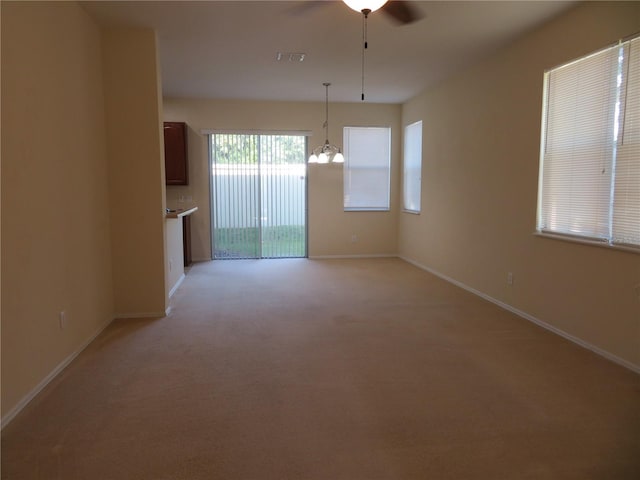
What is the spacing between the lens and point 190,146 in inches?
273

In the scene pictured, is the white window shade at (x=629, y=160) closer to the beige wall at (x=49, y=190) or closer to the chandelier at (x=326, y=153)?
the chandelier at (x=326, y=153)

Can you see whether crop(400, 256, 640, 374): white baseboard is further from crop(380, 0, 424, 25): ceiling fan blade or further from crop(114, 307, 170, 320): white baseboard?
crop(114, 307, 170, 320): white baseboard

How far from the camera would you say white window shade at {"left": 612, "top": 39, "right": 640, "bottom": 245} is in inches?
113

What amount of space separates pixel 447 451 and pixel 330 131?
592 cm

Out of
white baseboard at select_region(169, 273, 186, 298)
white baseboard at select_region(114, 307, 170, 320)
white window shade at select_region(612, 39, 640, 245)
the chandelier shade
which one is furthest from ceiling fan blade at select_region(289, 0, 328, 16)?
white baseboard at select_region(169, 273, 186, 298)

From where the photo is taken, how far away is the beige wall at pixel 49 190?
2283mm

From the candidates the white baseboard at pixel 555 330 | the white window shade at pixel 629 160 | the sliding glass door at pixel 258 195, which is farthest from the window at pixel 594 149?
the sliding glass door at pixel 258 195

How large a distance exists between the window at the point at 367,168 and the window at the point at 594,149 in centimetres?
380

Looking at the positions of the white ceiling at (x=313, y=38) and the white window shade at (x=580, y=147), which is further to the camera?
the white ceiling at (x=313, y=38)

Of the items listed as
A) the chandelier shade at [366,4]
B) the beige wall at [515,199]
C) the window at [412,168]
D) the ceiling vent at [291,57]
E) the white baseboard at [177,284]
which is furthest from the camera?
the window at [412,168]

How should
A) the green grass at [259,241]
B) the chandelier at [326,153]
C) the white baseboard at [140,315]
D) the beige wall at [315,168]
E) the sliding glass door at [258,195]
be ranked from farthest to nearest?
the green grass at [259,241] < the sliding glass door at [258,195] < the beige wall at [315,168] < the chandelier at [326,153] < the white baseboard at [140,315]

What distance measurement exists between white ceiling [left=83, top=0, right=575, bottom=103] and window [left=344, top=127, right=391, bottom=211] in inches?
56.7

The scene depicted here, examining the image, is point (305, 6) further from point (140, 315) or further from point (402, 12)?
point (140, 315)

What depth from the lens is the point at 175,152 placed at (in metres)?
6.58
